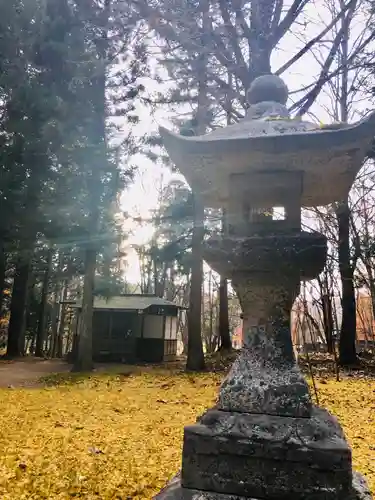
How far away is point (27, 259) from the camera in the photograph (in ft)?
52.0

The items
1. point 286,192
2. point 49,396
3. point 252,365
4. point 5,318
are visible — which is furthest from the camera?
point 5,318

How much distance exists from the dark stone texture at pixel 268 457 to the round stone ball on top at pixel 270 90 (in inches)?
103

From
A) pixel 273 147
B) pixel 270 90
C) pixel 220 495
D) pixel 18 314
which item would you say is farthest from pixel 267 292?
pixel 18 314

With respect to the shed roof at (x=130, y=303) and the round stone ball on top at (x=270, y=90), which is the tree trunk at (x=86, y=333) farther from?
the round stone ball on top at (x=270, y=90)

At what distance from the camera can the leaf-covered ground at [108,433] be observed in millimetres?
3857

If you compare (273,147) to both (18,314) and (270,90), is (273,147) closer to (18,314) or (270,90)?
(270,90)

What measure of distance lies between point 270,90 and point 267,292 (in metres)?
1.77

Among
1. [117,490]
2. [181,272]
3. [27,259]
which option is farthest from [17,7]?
[117,490]

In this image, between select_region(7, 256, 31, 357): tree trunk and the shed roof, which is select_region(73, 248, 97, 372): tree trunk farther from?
select_region(7, 256, 31, 357): tree trunk

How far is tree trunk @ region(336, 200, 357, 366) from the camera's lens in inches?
516

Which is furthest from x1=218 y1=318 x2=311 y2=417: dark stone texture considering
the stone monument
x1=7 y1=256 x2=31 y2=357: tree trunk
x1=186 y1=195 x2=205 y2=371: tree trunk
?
x1=7 y1=256 x2=31 y2=357: tree trunk

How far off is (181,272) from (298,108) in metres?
9.90

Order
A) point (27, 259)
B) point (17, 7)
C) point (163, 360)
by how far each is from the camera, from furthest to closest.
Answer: point (163, 360), point (27, 259), point (17, 7)

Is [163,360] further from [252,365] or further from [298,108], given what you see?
[252,365]
